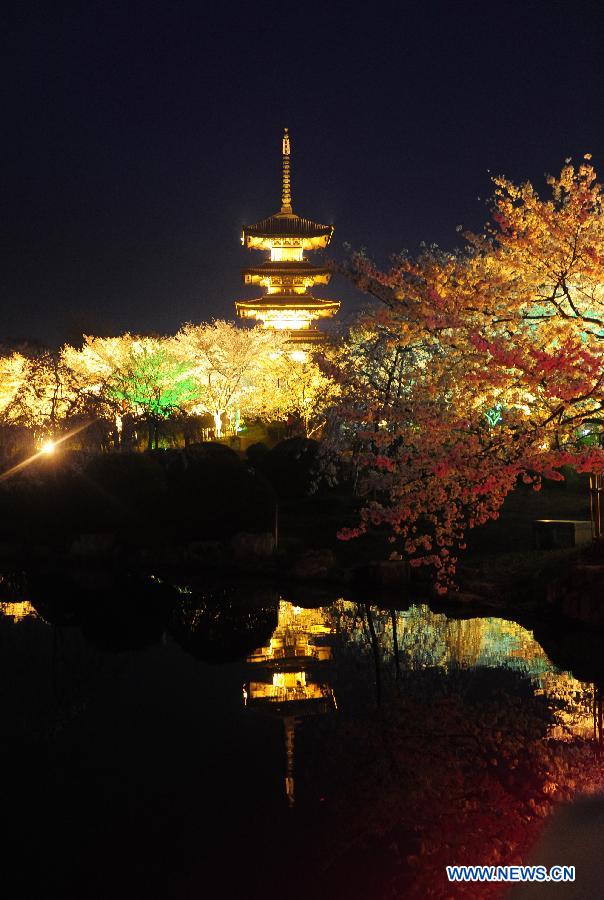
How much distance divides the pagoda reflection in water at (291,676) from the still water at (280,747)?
5cm

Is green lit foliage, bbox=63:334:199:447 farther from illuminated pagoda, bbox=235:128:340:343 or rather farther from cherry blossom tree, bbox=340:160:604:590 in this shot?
cherry blossom tree, bbox=340:160:604:590

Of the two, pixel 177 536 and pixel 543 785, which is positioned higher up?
pixel 177 536

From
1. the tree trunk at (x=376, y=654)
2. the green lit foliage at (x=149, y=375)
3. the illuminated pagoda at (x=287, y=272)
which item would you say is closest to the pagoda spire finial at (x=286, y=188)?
the illuminated pagoda at (x=287, y=272)

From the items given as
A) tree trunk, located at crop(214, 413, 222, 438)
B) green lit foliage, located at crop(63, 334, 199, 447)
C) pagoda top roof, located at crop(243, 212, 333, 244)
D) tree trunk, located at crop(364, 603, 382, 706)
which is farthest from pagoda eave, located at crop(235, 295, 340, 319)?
tree trunk, located at crop(364, 603, 382, 706)

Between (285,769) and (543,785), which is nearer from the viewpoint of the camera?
(543,785)

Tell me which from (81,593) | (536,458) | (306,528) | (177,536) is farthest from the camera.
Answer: (306,528)

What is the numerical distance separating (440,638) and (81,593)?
9371 millimetres

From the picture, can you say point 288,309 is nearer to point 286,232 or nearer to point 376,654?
point 286,232

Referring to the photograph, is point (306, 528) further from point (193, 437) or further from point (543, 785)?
point (543, 785)

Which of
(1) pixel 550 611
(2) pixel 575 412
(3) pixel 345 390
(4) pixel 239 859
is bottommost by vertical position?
(4) pixel 239 859

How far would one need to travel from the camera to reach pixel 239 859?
247 inches

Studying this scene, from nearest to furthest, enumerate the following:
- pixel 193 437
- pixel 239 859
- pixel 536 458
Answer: pixel 239 859, pixel 536 458, pixel 193 437

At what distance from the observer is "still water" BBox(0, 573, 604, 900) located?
6234mm

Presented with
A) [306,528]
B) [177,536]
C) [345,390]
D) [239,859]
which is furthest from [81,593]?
[239,859]
